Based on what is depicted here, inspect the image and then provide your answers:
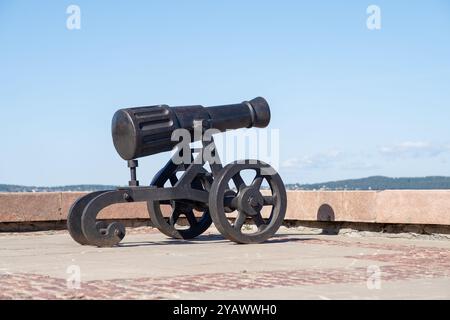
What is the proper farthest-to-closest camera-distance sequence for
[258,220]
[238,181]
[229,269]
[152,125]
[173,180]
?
[173,180], [258,220], [238,181], [152,125], [229,269]

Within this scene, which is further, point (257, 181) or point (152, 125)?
point (257, 181)

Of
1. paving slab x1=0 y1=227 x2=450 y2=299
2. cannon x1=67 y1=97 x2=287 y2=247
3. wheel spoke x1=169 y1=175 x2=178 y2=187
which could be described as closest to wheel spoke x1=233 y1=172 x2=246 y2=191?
cannon x1=67 y1=97 x2=287 y2=247

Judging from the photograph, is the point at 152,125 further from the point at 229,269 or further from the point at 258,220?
the point at 229,269

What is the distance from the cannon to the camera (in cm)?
1102

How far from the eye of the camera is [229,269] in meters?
8.21

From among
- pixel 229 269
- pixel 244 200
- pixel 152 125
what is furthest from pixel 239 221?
pixel 229 269

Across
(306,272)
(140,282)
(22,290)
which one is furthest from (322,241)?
(22,290)

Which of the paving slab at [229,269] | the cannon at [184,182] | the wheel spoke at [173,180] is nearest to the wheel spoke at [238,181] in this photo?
the cannon at [184,182]

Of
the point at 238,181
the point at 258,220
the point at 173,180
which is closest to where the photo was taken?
the point at 238,181

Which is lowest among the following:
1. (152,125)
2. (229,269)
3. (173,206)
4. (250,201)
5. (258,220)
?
(229,269)

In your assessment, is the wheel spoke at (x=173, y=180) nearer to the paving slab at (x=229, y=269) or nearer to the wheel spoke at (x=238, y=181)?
the paving slab at (x=229, y=269)

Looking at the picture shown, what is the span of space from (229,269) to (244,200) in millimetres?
3163

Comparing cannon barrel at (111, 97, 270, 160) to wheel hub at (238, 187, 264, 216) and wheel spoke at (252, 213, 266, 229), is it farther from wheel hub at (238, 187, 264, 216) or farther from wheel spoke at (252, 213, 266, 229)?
wheel spoke at (252, 213, 266, 229)
